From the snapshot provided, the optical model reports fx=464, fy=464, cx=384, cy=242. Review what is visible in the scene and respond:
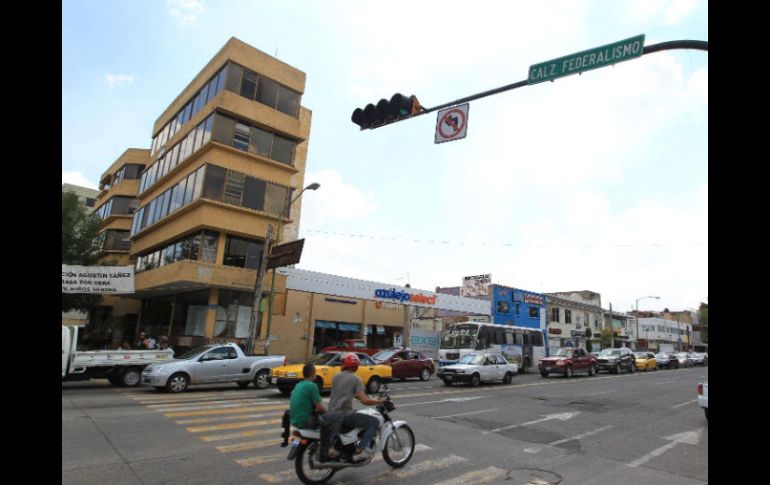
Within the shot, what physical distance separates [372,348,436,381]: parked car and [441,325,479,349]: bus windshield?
208 inches

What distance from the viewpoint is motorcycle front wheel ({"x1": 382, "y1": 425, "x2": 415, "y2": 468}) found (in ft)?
24.9

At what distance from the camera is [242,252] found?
27.1 meters

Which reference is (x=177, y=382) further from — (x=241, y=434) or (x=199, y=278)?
(x=199, y=278)

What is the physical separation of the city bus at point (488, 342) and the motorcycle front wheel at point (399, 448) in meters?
19.0

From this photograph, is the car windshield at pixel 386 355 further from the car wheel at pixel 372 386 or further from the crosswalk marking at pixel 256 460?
the crosswalk marking at pixel 256 460

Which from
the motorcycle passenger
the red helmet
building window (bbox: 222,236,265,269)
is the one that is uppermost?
building window (bbox: 222,236,265,269)

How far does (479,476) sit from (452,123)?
5903 mm

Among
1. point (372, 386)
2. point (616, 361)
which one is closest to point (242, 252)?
point (372, 386)

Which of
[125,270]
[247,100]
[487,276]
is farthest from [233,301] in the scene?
[487,276]

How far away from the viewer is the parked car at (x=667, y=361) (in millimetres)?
45844

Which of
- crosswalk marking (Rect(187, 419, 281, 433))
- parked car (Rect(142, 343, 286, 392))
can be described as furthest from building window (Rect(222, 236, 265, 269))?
crosswalk marking (Rect(187, 419, 281, 433))

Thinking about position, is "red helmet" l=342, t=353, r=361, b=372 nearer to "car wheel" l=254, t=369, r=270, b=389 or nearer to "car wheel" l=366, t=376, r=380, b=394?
"car wheel" l=366, t=376, r=380, b=394
